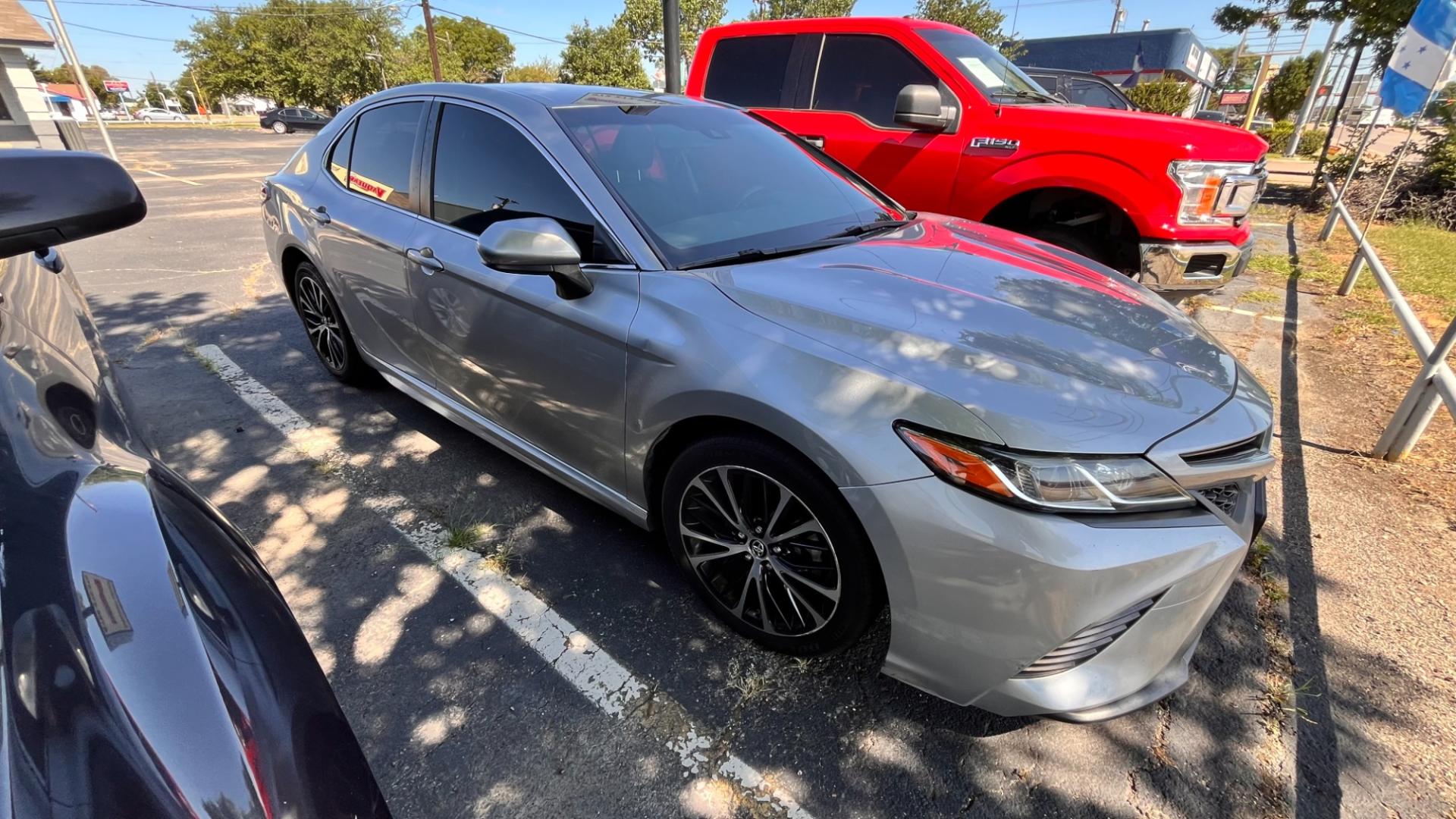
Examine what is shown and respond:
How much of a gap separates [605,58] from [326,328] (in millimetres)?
31684

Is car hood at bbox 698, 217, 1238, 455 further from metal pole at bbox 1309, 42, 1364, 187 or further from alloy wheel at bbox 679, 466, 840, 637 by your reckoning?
metal pole at bbox 1309, 42, 1364, 187

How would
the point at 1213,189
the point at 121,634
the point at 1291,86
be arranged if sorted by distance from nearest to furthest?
the point at 121,634 → the point at 1213,189 → the point at 1291,86

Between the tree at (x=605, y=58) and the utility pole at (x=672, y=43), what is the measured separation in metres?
24.1

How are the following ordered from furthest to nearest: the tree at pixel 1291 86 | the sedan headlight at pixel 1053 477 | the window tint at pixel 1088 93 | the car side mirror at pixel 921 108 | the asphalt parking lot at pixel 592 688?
the tree at pixel 1291 86, the window tint at pixel 1088 93, the car side mirror at pixel 921 108, the asphalt parking lot at pixel 592 688, the sedan headlight at pixel 1053 477

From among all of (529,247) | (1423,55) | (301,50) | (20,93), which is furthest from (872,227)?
(301,50)

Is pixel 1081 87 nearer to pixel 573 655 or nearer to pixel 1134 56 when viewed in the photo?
pixel 573 655

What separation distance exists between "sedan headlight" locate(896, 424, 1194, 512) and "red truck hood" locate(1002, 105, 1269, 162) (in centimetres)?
313

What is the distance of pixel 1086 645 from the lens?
1.55m

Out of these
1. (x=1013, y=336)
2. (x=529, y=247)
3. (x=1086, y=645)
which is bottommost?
(x=1086, y=645)

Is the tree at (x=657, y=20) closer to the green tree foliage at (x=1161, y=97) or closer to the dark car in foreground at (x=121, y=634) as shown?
the green tree foliage at (x=1161, y=97)

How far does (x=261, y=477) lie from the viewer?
309 centimetres

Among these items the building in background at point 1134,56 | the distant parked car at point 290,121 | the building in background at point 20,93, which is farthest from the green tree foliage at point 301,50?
the building in background at point 1134,56

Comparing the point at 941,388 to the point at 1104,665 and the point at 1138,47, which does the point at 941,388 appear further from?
the point at 1138,47

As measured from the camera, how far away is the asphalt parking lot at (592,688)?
1.76m
